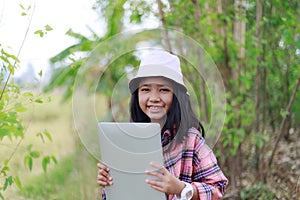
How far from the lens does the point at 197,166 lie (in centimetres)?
165

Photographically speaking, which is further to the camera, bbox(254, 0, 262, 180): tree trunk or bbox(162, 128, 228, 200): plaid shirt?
bbox(254, 0, 262, 180): tree trunk

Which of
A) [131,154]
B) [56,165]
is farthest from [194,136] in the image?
[56,165]

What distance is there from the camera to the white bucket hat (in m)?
1.48

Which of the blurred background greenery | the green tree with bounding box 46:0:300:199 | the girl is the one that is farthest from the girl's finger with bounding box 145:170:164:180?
the green tree with bounding box 46:0:300:199

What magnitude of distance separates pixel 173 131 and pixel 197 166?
143 mm

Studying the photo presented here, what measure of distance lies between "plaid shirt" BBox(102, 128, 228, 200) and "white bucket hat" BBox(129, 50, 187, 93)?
198 mm

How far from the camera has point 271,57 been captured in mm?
4168

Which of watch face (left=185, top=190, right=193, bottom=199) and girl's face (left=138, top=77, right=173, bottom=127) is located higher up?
girl's face (left=138, top=77, right=173, bottom=127)

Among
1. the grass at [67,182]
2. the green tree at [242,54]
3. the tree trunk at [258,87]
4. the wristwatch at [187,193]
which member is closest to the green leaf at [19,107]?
the wristwatch at [187,193]

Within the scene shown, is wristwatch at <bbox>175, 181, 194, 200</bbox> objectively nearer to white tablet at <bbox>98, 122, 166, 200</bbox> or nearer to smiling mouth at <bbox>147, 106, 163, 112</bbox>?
white tablet at <bbox>98, 122, 166, 200</bbox>

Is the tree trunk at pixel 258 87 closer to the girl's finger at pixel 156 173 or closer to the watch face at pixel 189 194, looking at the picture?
the watch face at pixel 189 194

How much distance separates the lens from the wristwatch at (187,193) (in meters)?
1.53

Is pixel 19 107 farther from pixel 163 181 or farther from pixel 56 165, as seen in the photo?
pixel 56 165

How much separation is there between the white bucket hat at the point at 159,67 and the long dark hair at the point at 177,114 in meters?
0.04
